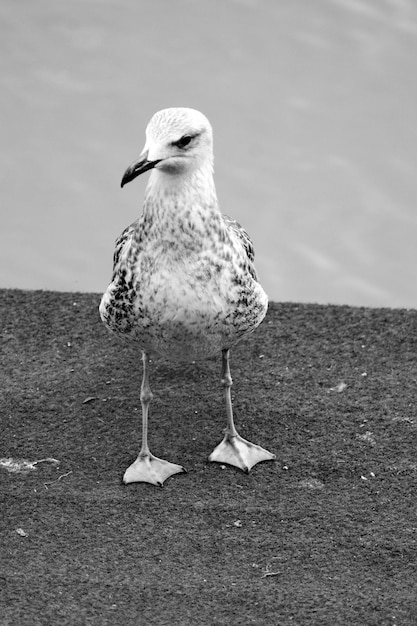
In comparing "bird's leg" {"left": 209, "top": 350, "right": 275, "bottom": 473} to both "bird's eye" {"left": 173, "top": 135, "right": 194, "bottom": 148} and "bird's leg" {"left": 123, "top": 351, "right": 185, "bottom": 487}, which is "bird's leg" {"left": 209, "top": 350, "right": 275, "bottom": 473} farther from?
"bird's eye" {"left": 173, "top": 135, "right": 194, "bottom": 148}

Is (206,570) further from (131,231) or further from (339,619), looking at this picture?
(131,231)

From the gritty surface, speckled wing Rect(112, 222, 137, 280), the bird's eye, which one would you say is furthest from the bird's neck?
the gritty surface

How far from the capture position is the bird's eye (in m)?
3.85

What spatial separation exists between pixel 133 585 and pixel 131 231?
1360mm

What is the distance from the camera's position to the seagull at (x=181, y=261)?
3.89 metres

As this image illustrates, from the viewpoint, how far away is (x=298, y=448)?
4.57 m

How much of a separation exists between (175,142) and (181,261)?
430 mm

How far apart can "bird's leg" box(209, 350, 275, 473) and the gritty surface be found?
0.13ft

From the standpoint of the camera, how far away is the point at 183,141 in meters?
3.87

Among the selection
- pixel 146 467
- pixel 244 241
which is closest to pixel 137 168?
pixel 244 241

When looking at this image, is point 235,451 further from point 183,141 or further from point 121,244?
point 183,141

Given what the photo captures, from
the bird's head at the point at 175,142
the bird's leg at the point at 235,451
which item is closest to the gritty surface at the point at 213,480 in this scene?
the bird's leg at the point at 235,451

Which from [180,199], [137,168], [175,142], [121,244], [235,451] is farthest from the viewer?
[235,451]

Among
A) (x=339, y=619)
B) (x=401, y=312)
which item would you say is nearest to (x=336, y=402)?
(x=401, y=312)
